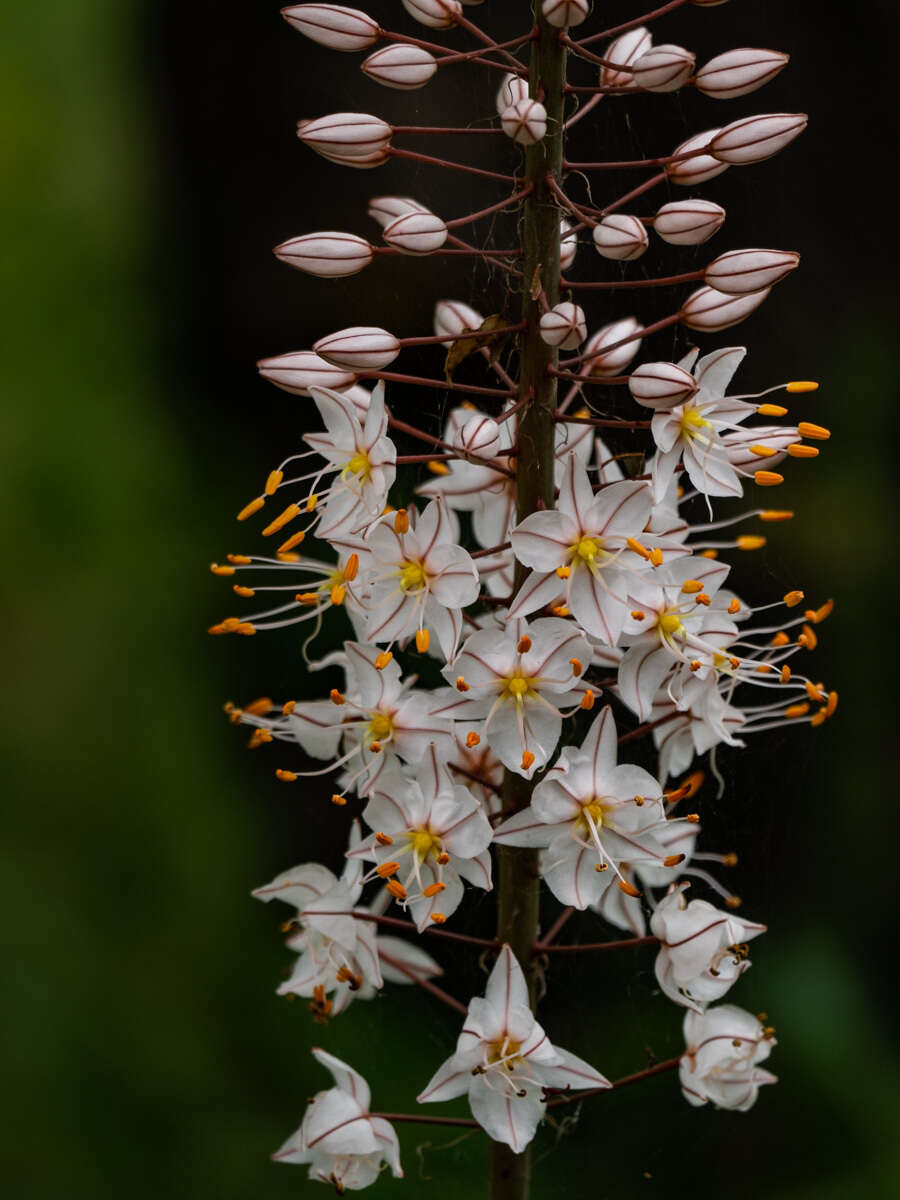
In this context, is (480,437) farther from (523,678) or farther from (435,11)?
(435,11)

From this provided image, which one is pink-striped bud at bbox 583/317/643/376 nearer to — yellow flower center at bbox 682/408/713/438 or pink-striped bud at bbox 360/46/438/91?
yellow flower center at bbox 682/408/713/438

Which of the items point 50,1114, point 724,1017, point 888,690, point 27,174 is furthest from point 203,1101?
point 27,174

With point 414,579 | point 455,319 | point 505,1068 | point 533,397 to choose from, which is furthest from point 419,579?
point 505,1068

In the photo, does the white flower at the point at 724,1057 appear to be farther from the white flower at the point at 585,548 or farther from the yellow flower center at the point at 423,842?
the white flower at the point at 585,548

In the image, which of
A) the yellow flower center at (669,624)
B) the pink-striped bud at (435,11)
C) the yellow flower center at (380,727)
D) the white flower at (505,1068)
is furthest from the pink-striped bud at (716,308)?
the white flower at (505,1068)

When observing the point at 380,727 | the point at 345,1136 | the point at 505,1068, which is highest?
the point at 380,727
